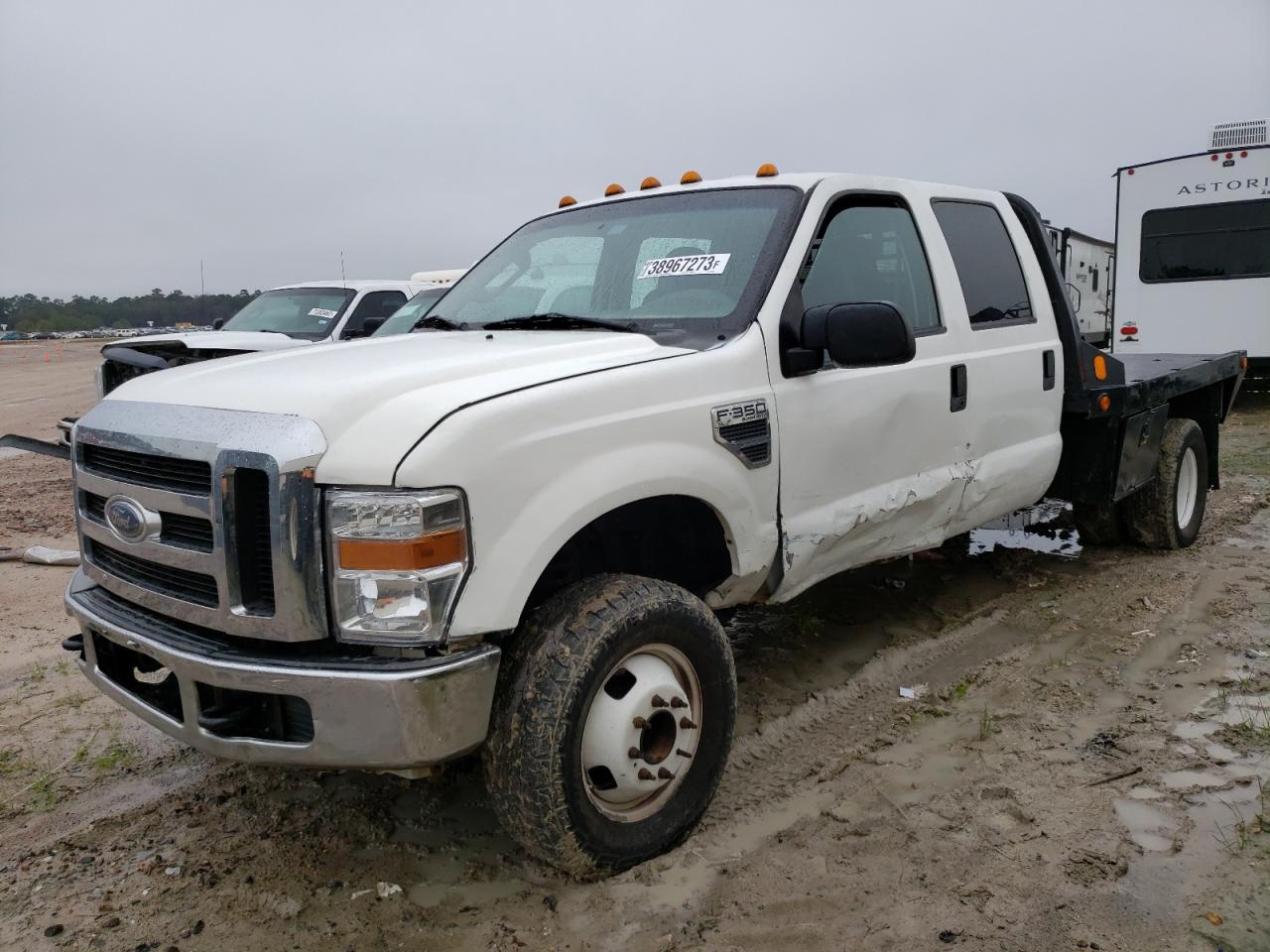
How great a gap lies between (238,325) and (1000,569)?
7.62 meters

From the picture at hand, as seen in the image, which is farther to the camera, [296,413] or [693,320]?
[693,320]

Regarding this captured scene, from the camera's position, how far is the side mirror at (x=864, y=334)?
2904 mm

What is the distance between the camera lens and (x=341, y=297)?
384 inches

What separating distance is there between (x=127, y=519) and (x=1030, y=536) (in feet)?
17.5

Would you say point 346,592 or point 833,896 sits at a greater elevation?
point 346,592

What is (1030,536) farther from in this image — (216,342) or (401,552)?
(216,342)

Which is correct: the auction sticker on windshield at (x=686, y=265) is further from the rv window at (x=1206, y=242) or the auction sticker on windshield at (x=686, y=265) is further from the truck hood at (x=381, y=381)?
the rv window at (x=1206, y=242)

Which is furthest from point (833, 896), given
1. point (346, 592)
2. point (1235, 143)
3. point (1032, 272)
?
point (1235, 143)

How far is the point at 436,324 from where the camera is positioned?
151 inches

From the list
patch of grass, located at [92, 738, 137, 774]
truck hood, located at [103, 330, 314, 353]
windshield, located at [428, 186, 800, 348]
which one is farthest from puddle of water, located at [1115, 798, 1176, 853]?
truck hood, located at [103, 330, 314, 353]

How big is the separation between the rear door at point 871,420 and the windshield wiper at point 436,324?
1313 millimetres

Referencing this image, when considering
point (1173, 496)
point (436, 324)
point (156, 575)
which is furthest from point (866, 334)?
point (1173, 496)

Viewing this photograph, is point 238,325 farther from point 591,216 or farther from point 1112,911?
point 1112,911

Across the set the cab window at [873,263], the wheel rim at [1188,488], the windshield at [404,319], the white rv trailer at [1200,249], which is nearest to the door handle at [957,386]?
the cab window at [873,263]
